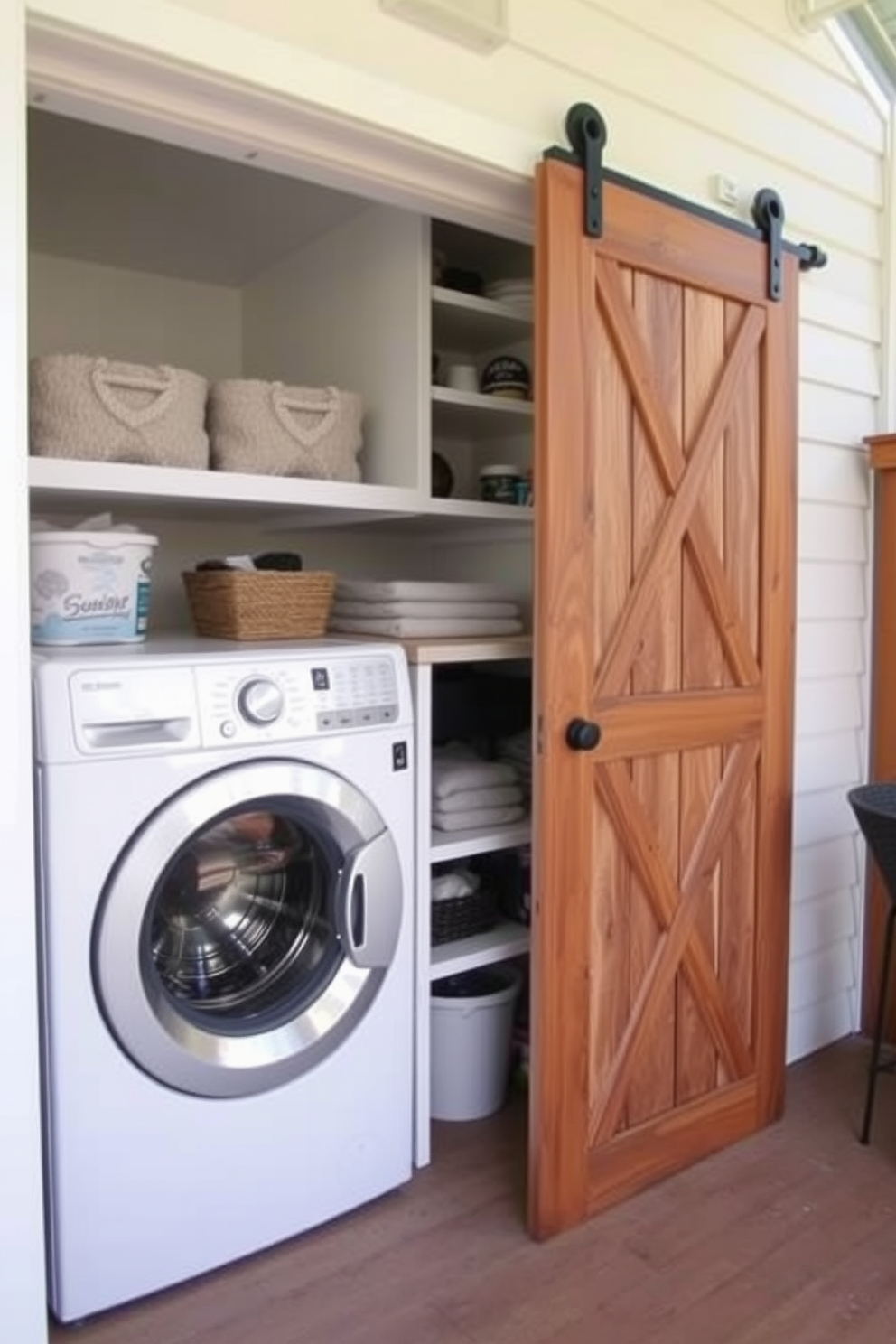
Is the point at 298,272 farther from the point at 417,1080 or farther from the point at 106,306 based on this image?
the point at 417,1080

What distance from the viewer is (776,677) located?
230 cm

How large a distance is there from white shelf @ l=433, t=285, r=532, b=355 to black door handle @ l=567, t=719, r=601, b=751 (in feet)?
3.47

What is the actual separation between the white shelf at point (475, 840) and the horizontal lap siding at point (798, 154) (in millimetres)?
781

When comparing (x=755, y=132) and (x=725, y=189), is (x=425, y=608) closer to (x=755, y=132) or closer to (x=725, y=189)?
(x=725, y=189)

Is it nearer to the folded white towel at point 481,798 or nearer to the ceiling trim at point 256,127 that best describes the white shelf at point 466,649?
the folded white towel at point 481,798

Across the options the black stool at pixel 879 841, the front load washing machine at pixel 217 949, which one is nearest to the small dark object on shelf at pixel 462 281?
the front load washing machine at pixel 217 949

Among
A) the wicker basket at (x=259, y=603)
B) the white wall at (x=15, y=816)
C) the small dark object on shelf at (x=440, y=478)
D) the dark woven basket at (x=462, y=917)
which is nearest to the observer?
the white wall at (x=15, y=816)

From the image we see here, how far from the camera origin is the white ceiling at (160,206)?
6.70 feet

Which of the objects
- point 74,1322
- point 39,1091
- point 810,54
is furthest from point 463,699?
point 810,54

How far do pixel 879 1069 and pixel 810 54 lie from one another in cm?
246

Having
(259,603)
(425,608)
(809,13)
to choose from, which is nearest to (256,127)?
(259,603)

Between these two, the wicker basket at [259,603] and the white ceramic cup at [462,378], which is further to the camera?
the white ceramic cup at [462,378]

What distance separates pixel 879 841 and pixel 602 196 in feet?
4.71

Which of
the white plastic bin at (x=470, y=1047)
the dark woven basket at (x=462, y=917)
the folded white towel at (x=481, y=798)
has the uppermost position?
the folded white towel at (x=481, y=798)
